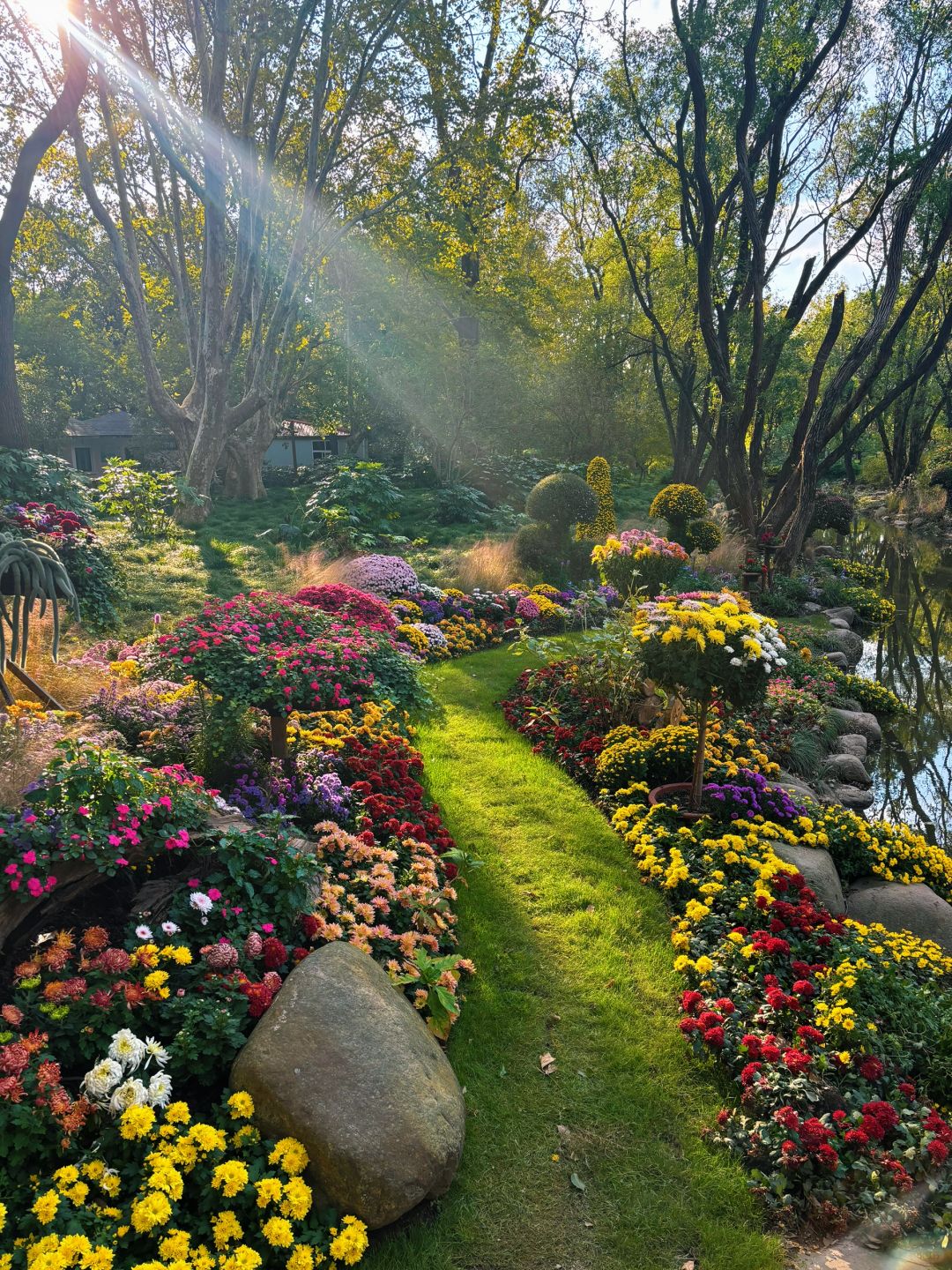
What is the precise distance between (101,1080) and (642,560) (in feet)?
28.9

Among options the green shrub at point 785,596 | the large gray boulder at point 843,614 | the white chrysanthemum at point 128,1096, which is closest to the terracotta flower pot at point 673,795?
the white chrysanthemum at point 128,1096

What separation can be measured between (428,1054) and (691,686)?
296 cm

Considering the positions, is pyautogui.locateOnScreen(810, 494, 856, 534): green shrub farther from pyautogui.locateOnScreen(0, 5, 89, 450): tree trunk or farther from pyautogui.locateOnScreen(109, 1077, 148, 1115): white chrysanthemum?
pyautogui.locateOnScreen(109, 1077, 148, 1115): white chrysanthemum

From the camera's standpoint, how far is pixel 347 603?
6598 millimetres

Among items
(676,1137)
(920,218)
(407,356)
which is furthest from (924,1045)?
(407,356)

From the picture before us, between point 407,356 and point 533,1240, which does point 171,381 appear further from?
point 533,1240

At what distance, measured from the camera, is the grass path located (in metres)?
2.58

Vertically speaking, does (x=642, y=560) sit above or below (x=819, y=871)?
above

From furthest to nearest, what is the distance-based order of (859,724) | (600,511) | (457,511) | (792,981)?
(457,511) → (600,511) → (859,724) → (792,981)

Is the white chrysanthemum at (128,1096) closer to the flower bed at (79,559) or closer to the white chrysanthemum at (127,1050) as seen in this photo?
the white chrysanthemum at (127,1050)

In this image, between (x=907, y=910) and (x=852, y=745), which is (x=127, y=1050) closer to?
(x=907, y=910)

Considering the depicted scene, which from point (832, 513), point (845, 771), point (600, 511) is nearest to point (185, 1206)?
point (845, 771)

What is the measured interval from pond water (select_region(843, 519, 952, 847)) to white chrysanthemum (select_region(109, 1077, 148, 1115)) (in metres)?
6.34

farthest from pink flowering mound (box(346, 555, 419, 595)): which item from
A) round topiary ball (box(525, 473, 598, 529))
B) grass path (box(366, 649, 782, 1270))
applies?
grass path (box(366, 649, 782, 1270))
